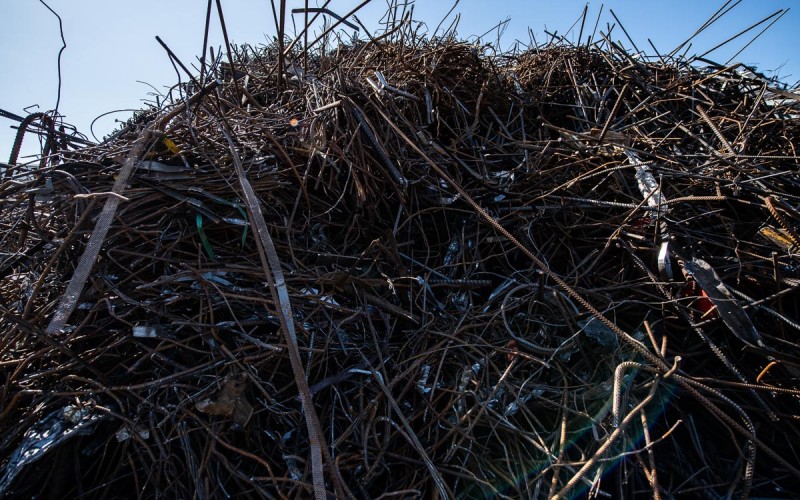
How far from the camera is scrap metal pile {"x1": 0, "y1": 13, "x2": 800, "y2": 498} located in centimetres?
126

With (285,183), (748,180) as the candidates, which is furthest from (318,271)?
(748,180)

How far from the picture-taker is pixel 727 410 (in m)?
1.37

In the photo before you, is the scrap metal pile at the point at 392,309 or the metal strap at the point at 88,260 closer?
the metal strap at the point at 88,260

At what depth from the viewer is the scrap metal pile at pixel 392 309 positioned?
1.26 meters

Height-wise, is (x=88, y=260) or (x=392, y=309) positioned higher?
(x=88, y=260)

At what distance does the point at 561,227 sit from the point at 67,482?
6.90 ft

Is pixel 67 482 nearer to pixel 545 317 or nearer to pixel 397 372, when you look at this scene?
pixel 397 372

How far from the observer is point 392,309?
1.60 meters

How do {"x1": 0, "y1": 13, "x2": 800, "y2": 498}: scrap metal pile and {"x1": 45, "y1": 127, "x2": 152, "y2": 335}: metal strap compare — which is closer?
{"x1": 45, "y1": 127, "x2": 152, "y2": 335}: metal strap

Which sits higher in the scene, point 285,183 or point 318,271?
point 285,183

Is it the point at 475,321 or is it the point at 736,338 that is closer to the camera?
the point at 736,338

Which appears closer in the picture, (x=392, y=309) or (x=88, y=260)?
(x=88, y=260)

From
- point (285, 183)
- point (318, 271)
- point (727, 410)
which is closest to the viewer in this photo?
point (727, 410)

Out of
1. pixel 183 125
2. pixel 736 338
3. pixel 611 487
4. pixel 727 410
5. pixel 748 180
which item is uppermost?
pixel 183 125
